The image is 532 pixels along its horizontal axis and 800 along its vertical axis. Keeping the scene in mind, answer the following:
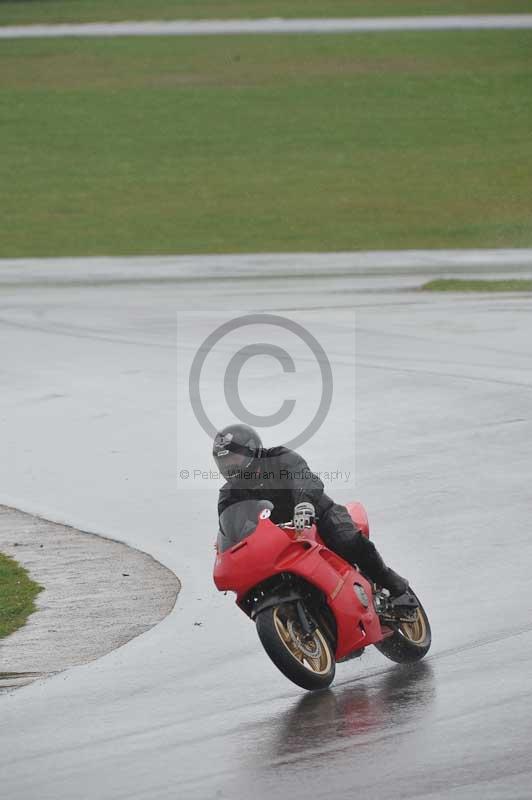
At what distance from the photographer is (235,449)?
884 centimetres

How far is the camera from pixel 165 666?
9273mm

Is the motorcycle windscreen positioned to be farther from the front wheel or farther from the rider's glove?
the front wheel

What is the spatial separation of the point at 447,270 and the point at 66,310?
780 centimetres

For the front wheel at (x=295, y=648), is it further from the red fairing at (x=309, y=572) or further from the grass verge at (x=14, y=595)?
Answer: the grass verge at (x=14, y=595)

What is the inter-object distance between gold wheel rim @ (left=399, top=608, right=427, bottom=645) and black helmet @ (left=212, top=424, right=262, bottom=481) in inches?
55.7

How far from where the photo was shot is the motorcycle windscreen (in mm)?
8703

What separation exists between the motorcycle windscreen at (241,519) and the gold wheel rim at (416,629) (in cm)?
119

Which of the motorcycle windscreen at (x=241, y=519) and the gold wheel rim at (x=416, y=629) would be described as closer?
the motorcycle windscreen at (x=241, y=519)

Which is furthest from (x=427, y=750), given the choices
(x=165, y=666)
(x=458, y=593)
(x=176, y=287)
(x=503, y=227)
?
(x=503, y=227)

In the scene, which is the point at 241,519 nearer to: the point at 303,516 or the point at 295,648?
the point at 303,516

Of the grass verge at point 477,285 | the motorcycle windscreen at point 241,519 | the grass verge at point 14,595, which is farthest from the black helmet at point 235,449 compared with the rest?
the grass verge at point 477,285

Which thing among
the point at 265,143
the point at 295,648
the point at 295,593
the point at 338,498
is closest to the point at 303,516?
the point at 295,593

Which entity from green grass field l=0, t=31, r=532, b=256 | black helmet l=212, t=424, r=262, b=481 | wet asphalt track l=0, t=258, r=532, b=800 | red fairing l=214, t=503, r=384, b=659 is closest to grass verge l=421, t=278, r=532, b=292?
wet asphalt track l=0, t=258, r=532, b=800

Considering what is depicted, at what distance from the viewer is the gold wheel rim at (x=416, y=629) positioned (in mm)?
9242
